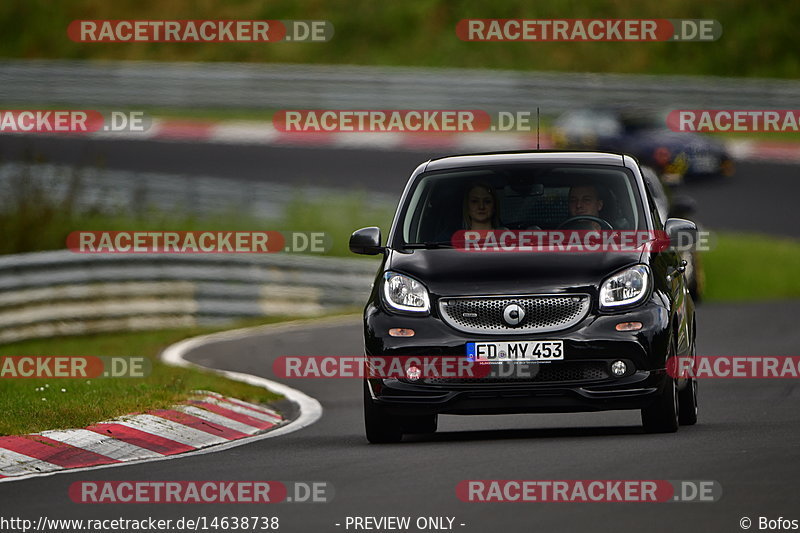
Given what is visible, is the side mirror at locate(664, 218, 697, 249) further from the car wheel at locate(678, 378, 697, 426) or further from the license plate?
the license plate

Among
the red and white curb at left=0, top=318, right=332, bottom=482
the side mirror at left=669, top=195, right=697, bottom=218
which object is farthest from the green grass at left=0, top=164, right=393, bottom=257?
the red and white curb at left=0, top=318, right=332, bottom=482

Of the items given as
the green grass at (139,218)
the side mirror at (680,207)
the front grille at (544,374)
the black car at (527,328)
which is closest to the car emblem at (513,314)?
the black car at (527,328)

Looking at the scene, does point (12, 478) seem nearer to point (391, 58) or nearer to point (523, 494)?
point (523, 494)

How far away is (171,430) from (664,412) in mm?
3206

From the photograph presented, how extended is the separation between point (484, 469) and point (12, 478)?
8.45 ft

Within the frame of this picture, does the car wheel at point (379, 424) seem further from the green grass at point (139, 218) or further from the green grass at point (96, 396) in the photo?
the green grass at point (139, 218)

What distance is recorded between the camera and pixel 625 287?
10.9m

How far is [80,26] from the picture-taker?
5094 centimetres

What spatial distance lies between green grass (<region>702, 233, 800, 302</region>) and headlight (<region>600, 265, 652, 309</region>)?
14.1 m

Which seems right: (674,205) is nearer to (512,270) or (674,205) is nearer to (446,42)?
(512,270)

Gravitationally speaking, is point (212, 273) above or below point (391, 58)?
below

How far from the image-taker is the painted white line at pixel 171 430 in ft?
39.0

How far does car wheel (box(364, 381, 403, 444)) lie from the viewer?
1118cm

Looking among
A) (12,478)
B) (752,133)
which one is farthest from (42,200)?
(752,133)
